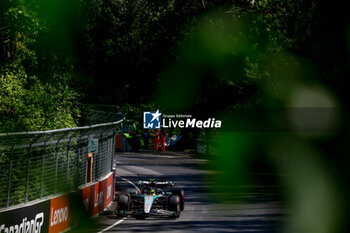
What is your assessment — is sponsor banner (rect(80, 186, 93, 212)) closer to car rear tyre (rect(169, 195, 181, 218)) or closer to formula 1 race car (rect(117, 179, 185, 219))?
formula 1 race car (rect(117, 179, 185, 219))

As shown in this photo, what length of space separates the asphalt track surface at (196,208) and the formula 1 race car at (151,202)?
0.25 meters

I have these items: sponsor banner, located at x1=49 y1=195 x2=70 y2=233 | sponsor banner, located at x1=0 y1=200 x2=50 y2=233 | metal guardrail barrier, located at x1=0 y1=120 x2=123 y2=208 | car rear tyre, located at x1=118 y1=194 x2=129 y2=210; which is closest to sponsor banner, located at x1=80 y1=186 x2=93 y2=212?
metal guardrail barrier, located at x1=0 y1=120 x2=123 y2=208

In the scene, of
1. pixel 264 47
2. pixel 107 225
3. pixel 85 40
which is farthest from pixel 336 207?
pixel 107 225

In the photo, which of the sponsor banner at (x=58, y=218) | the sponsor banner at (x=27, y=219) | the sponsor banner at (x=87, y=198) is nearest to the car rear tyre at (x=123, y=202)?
the sponsor banner at (x=87, y=198)

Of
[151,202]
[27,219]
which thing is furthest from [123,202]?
[27,219]

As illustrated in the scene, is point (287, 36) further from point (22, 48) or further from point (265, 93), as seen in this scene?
point (22, 48)

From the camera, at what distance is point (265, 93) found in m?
1.51

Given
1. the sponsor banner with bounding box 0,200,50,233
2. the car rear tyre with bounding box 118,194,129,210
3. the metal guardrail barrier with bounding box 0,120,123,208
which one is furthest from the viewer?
the car rear tyre with bounding box 118,194,129,210

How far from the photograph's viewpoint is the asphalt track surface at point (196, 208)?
1689 mm

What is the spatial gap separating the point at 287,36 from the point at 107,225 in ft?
60.5

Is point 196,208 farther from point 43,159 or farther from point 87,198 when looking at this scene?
point 43,159

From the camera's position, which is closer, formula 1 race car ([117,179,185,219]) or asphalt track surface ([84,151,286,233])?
Result: asphalt track surface ([84,151,286,233])

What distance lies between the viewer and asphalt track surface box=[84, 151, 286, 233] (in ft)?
5.54

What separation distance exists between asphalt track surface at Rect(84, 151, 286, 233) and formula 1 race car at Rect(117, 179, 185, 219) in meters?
0.25
